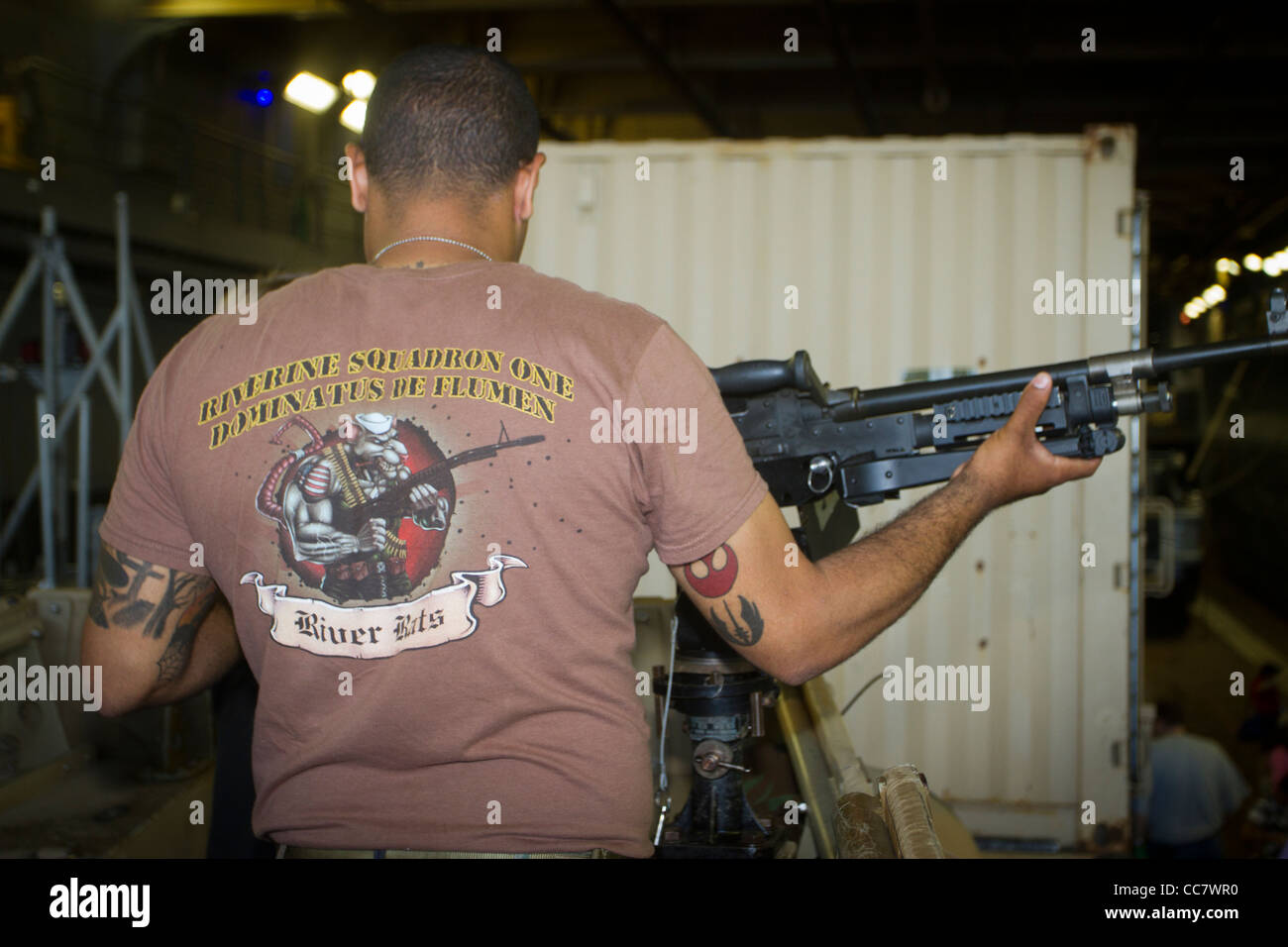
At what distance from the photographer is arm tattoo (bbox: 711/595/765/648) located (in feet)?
5.31

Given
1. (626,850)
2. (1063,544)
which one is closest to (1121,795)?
(1063,544)

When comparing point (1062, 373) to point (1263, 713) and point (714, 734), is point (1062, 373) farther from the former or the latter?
point (1263, 713)

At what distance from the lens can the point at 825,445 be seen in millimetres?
2539

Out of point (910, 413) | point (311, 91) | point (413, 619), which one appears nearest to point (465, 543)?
point (413, 619)

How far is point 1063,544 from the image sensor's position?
444 centimetres

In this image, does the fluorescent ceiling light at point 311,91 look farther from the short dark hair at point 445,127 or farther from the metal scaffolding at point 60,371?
the short dark hair at point 445,127

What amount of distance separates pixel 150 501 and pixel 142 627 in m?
0.24

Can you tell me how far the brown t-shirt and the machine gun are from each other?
34.5 inches

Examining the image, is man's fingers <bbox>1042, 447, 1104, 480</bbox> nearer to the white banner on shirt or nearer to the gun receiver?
the gun receiver

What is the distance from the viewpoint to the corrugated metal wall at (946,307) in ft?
14.5

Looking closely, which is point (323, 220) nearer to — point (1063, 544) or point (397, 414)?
point (1063, 544)

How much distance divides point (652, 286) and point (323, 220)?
1464 centimetres

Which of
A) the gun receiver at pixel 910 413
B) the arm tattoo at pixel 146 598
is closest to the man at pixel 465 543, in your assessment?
the arm tattoo at pixel 146 598
